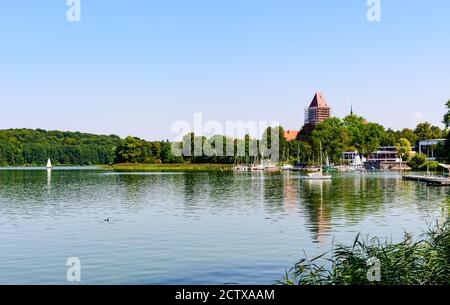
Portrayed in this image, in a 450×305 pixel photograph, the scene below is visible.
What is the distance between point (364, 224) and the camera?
38094mm

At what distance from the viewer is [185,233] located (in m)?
35.2

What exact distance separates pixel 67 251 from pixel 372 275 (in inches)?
687

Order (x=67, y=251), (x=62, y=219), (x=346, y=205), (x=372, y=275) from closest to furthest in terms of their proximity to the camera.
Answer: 1. (x=372, y=275)
2. (x=67, y=251)
3. (x=62, y=219)
4. (x=346, y=205)

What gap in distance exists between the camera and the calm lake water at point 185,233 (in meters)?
24.1

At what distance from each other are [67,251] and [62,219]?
A: 1443cm

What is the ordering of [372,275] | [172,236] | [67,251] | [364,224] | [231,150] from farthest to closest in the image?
[231,150], [364,224], [172,236], [67,251], [372,275]

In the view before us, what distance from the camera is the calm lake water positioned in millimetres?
24094
